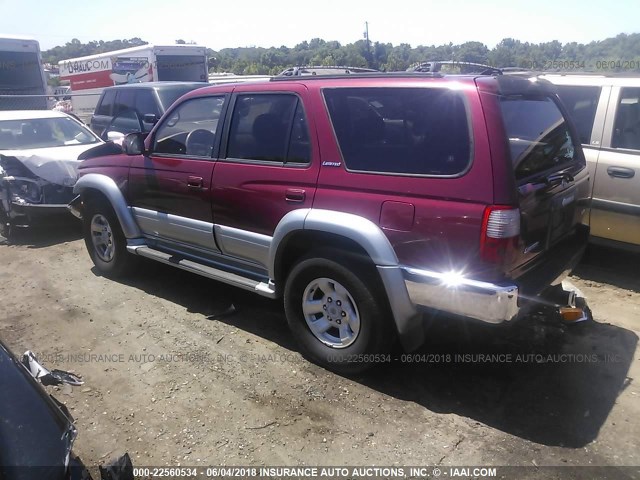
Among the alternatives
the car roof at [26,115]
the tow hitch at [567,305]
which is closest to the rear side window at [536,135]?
the tow hitch at [567,305]

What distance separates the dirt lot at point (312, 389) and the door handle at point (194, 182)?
1129 millimetres

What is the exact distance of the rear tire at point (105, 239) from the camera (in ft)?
17.2

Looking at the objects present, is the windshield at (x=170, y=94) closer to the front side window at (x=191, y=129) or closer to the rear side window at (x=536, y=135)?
the front side window at (x=191, y=129)

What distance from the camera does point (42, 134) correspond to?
25.8 feet

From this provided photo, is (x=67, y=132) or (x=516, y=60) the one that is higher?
(x=516, y=60)

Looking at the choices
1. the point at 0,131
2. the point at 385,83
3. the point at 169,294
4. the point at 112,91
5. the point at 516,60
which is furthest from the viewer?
the point at 516,60

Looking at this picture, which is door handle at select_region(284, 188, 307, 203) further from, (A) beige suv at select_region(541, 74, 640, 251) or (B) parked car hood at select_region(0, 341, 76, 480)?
(A) beige suv at select_region(541, 74, 640, 251)

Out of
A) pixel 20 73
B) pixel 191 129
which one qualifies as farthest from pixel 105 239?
pixel 20 73

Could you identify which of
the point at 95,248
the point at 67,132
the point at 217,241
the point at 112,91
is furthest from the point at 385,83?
the point at 112,91

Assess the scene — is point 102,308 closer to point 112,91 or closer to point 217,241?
point 217,241

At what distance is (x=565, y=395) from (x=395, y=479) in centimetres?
133

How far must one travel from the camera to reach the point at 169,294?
5.05 m

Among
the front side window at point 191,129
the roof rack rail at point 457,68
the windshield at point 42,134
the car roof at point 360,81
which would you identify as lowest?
the windshield at point 42,134

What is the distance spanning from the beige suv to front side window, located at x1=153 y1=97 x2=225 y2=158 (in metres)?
3.50
